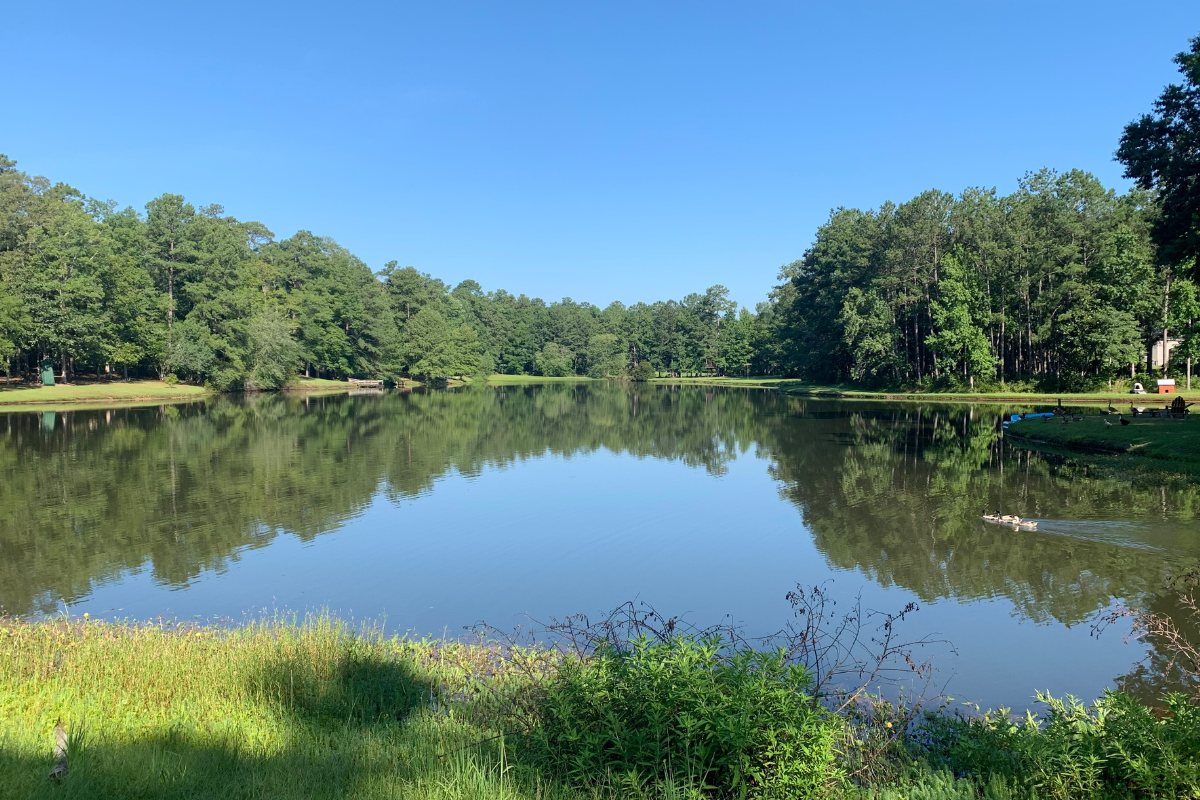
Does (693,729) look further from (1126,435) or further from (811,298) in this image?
(811,298)

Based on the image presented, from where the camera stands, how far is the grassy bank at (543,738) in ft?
16.1

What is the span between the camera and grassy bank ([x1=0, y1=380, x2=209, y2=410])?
186 feet

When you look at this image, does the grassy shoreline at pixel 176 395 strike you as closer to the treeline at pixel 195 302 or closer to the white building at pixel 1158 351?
the treeline at pixel 195 302

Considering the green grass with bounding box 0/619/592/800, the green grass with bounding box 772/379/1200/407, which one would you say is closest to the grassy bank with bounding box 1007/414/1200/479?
the green grass with bounding box 772/379/1200/407

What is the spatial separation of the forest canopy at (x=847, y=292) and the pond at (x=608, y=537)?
14910mm

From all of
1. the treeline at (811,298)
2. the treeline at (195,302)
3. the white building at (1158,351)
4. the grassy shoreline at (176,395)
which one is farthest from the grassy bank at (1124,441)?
the treeline at (195,302)

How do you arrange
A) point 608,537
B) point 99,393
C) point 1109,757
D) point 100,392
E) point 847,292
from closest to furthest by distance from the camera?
point 1109,757
point 608,537
point 99,393
point 100,392
point 847,292

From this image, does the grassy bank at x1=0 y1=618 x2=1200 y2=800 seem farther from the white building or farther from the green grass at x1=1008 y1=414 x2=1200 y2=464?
the white building

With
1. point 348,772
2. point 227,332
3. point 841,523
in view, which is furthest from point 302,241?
point 348,772

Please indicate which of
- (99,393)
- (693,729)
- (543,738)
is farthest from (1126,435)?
(99,393)

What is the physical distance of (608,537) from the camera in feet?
55.4

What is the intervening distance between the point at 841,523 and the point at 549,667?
457 inches

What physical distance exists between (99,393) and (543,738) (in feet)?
231

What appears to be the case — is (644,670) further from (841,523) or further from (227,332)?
(227,332)
